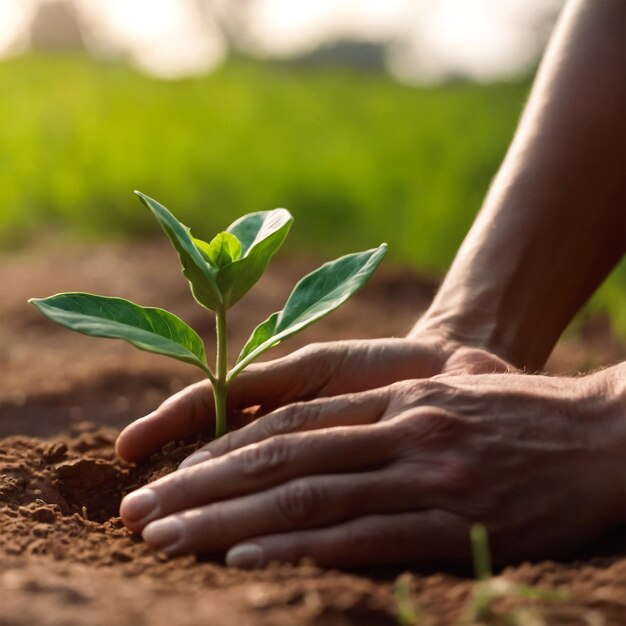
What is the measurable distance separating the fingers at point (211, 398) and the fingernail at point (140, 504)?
27 cm

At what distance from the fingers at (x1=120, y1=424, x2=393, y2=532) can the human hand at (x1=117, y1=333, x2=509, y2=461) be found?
0.95ft

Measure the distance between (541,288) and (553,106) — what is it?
1.30ft

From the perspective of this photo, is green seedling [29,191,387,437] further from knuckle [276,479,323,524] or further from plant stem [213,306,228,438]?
knuckle [276,479,323,524]

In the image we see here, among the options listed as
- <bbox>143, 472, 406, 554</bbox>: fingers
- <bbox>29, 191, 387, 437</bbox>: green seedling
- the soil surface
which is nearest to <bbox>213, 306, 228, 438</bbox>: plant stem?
<bbox>29, 191, 387, 437</bbox>: green seedling

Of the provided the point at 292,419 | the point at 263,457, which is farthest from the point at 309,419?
the point at 263,457

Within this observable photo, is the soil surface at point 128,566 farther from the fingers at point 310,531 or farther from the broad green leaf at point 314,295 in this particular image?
the broad green leaf at point 314,295

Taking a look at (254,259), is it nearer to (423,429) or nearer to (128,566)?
(423,429)

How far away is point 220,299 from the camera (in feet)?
4.74

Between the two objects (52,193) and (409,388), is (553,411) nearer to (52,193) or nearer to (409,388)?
(409,388)

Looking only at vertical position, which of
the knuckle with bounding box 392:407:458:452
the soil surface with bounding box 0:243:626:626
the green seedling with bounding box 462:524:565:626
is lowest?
the soil surface with bounding box 0:243:626:626

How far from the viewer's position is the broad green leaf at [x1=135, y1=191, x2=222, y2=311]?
52.3 inches

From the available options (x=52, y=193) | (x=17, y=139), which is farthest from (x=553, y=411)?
(x=17, y=139)

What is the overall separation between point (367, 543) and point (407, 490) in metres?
0.09

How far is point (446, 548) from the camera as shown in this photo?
126 cm
